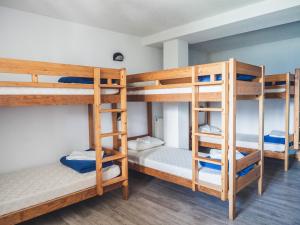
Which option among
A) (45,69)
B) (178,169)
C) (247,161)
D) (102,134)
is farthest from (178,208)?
(45,69)

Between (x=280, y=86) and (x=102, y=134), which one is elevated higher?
(x=280, y=86)

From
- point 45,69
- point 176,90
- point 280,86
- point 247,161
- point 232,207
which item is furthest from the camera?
point 280,86

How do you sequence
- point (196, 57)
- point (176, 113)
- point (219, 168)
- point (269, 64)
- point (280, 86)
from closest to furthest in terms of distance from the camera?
1. point (219, 168)
2. point (280, 86)
3. point (176, 113)
4. point (269, 64)
5. point (196, 57)

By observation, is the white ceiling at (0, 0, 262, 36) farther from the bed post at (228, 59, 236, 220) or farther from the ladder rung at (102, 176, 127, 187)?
A: the ladder rung at (102, 176, 127, 187)

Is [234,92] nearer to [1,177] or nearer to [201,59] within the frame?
[1,177]

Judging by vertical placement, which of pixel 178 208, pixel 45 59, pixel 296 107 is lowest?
pixel 178 208

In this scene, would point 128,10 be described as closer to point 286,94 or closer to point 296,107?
point 286,94

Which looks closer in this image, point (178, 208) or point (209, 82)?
point (209, 82)

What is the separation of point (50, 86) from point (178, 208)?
2.03 metres

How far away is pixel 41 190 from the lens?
7.41 feet

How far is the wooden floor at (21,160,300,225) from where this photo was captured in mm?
2406

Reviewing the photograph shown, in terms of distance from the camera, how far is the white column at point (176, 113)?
427cm

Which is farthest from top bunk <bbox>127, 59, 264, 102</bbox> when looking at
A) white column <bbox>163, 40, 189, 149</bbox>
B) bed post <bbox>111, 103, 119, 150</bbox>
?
white column <bbox>163, 40, 189, 149</bbox>

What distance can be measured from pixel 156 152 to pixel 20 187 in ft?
6.54
